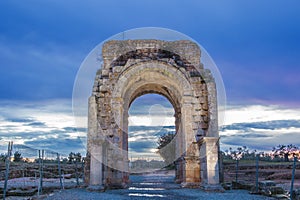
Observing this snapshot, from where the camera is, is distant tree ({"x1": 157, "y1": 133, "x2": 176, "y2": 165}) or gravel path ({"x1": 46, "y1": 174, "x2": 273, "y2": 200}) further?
distant tree ({"x1": 157, "y1": 133, "x2": 176, "y2": 165})

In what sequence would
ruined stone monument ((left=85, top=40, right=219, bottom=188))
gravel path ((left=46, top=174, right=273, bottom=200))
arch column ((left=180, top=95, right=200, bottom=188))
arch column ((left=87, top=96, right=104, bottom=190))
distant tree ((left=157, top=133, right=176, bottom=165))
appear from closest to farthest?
gravel path ((left=46, top=174, right=273, bottom=200)) < arch column ((left=87, top=96, right=104, bottom=190)) < ruined stone monument ((left=85, top=40, right=219, bottom=188)) < arch column ((left=180, top=95, right=200, bottom=188)) < distant tree ((left=157, top=133, right=176, bottom=165))

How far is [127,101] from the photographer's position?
1420cm

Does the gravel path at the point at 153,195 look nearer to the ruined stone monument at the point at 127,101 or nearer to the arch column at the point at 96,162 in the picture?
the arch column at the point at 96,162

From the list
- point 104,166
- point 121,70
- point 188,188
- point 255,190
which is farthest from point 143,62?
point 255,190

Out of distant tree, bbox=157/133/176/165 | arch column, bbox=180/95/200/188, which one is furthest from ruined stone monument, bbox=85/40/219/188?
distant tree, bbox=157/133/176/165

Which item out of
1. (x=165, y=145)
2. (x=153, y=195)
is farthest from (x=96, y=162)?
(x=165, y=145)

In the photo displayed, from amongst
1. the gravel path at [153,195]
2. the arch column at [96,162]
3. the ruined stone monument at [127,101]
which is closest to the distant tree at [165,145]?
the ruined stone monument at [127,101]

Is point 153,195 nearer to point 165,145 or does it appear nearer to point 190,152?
point 190,152

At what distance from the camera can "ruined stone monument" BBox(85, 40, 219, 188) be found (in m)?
11.9

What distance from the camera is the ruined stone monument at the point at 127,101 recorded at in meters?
11.9

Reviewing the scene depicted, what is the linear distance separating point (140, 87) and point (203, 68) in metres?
3.51

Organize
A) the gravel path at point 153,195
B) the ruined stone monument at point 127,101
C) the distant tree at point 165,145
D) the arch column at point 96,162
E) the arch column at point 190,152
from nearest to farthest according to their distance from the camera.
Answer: the gravel path at point 153,195 < the arch column at point 96,162 < the ruined stone monument at point 127,101 < the arch column at point 190,152 < the distant tree at point 165,145

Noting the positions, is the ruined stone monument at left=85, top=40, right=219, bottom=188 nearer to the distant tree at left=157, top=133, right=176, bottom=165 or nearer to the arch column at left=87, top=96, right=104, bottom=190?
the arch column at left=87, top=96, right=104, bottom=190

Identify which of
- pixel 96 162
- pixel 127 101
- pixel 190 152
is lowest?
pixel 96 162
